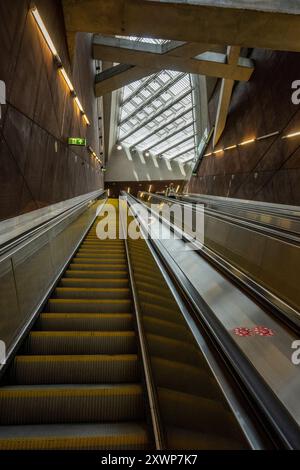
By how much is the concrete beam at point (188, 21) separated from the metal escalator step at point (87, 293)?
677 centimetres

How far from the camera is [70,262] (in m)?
4.96

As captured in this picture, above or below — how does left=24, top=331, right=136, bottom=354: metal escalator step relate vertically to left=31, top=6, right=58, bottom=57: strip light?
below

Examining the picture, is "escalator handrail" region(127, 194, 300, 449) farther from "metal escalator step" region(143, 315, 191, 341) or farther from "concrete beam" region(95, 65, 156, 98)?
"concrete beam" region(95, 65, 156, 98)

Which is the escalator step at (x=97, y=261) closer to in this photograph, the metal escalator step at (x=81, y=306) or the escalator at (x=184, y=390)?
the metal escalator step at (x=81, y=306)

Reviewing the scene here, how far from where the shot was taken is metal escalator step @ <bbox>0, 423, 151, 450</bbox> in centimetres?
160

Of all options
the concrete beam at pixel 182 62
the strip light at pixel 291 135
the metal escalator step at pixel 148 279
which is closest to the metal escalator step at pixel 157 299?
the metal escalator step at pixel 148 279

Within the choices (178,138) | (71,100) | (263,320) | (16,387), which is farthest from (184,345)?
(178,138)

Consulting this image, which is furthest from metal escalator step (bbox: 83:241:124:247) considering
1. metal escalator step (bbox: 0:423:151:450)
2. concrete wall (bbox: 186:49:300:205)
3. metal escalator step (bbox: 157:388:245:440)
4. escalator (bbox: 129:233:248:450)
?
concrete wall (bbox: 186:49:300:205)

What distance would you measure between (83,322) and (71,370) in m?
0.69

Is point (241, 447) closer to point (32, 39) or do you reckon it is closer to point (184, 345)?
point (184, 345)

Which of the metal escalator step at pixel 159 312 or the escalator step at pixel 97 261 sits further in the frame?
the escalator step at pixel 97 261

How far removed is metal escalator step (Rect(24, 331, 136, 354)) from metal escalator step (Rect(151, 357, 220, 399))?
0.64 meters

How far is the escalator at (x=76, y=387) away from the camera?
169 cm

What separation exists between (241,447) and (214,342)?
0.80 m
